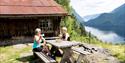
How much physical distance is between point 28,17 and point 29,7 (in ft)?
3.84

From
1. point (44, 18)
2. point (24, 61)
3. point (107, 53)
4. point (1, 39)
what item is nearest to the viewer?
point (24, 61)

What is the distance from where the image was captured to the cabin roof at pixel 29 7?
851 inches

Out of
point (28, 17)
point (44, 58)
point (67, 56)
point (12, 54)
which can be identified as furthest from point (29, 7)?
point (44, 58)

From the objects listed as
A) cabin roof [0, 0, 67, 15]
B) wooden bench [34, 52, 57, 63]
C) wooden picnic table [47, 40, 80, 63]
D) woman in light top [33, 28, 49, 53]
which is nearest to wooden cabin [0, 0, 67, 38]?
cabin roof [0, 0, 67, 15]

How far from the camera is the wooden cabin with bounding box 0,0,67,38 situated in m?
21.5

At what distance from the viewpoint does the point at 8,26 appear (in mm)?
21766

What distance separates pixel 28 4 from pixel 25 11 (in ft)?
4.87

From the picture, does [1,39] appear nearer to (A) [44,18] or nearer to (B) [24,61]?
(A) [44,18]

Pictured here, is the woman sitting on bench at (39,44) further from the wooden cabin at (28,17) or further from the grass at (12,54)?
the wooden cabin at (28,17)

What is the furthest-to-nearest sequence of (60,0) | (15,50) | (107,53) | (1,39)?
(60,0) < (1,39) < (15,50) < (107,53)

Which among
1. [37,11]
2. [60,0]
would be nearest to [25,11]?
[37,11]

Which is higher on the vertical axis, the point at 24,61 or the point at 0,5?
the point at 0,5

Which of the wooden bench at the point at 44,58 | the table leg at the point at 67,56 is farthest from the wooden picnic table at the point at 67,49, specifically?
the wooden bench at the point at 44,58

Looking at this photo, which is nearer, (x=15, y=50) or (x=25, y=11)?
(x=15, y=50)
